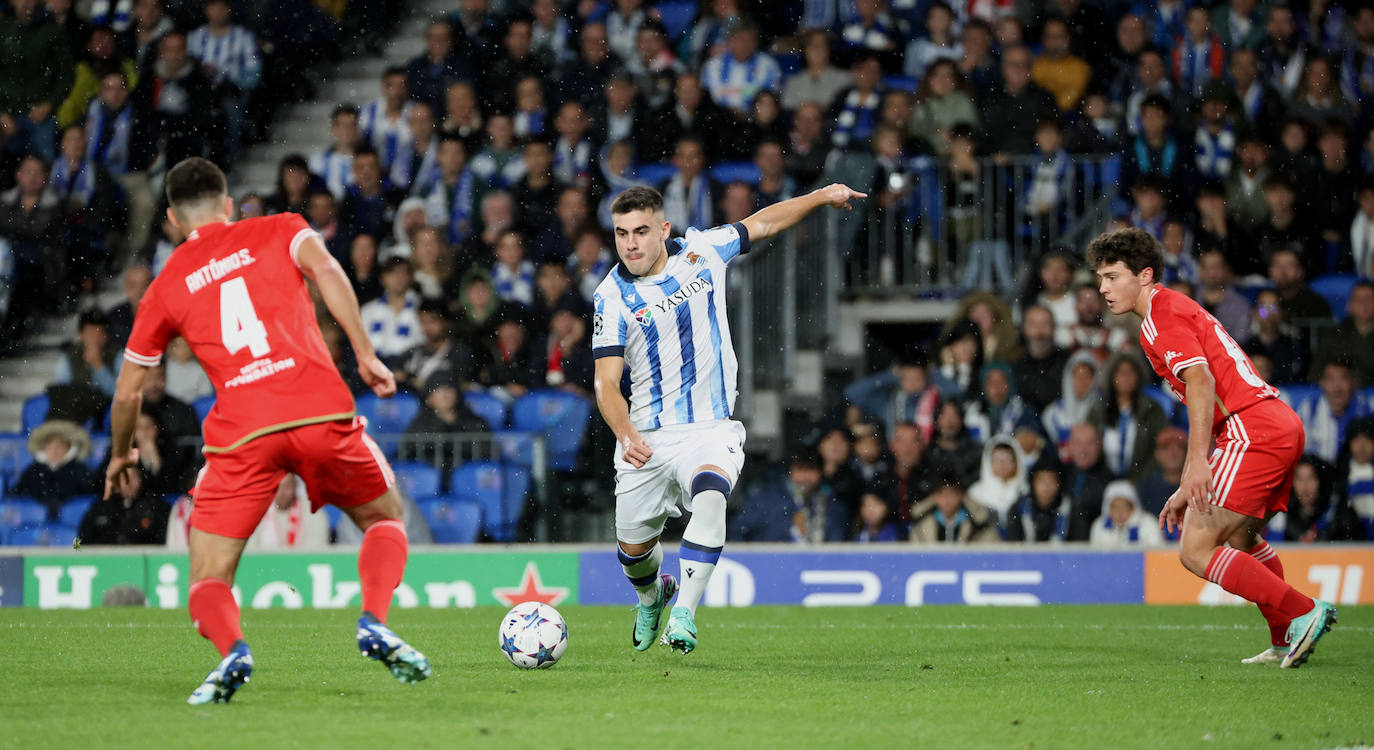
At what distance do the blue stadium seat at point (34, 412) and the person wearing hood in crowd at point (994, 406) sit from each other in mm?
7350

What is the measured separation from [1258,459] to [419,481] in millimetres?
6771

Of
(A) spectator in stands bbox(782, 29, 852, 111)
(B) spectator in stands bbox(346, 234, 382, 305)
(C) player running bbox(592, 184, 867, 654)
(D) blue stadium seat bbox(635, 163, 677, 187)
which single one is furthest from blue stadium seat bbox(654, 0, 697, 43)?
(C) player running bbox(592, 184, 867, 654)

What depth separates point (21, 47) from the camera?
15.4 metres

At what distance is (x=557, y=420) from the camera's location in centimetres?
1232

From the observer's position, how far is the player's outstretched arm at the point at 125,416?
17.6ft

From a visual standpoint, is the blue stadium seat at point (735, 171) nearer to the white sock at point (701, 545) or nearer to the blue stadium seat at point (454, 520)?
the blue stadium seat at point (454, 520)

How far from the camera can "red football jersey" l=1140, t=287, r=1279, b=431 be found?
6.70 metres

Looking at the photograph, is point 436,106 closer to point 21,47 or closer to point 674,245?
point 21,47

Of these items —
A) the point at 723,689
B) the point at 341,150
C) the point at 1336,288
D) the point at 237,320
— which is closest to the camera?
the point at 237,320

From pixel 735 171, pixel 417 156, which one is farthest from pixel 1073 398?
pixel 417 156

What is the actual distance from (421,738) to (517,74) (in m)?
11.2

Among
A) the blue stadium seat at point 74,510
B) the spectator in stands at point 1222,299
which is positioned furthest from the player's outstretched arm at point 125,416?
the spectator in stands at point 1222,299

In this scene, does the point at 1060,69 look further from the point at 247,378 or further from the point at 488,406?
the point at 247,378

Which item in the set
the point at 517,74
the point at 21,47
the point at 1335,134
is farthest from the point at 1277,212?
the point at 21,47
